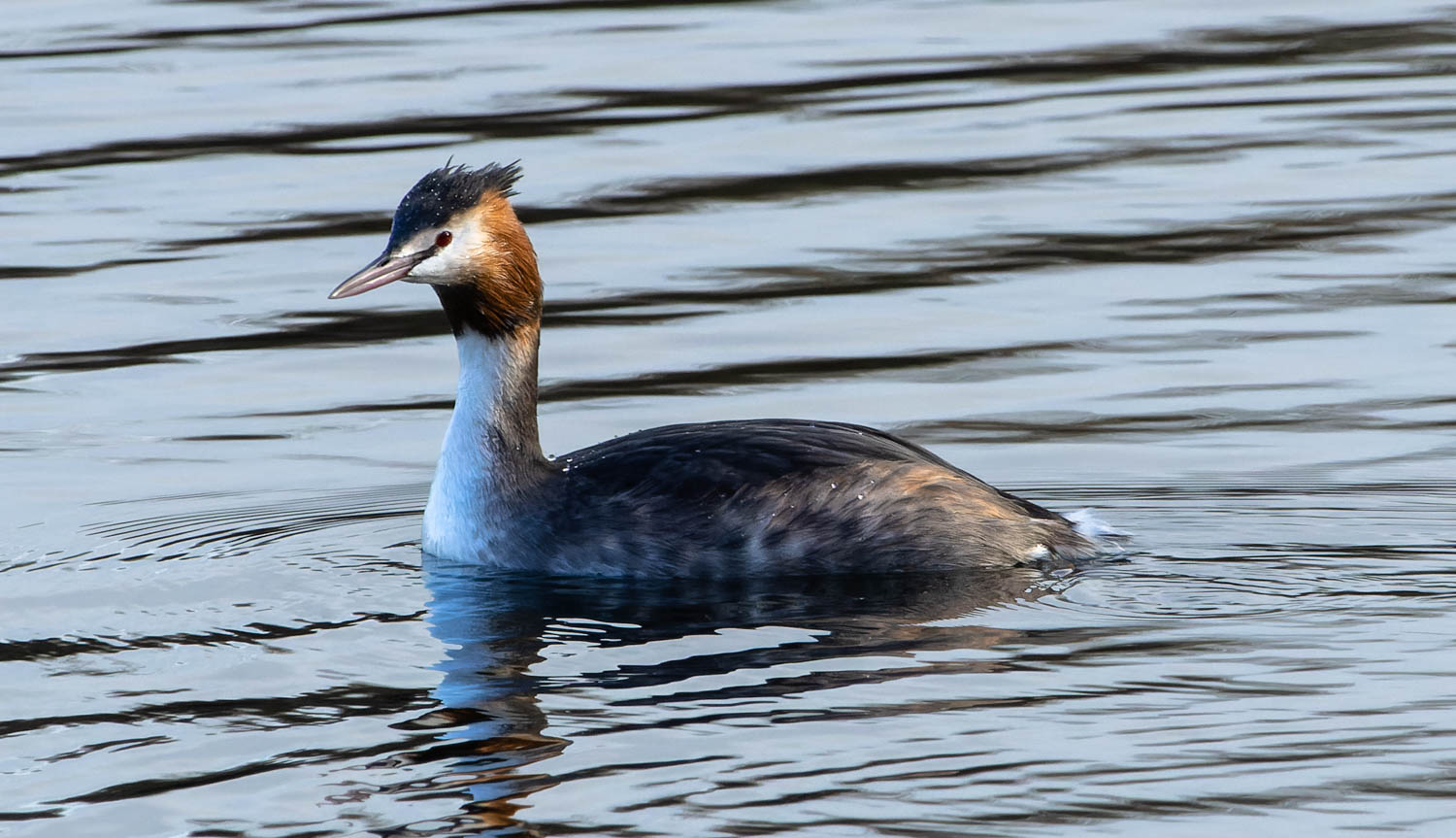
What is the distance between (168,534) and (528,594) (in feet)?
5.79

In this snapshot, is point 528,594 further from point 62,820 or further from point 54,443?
point 54,443

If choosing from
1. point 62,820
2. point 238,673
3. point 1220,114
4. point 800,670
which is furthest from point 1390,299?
point 62,820

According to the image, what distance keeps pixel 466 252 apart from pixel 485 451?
74 cm

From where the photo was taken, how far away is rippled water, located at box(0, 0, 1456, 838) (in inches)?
265

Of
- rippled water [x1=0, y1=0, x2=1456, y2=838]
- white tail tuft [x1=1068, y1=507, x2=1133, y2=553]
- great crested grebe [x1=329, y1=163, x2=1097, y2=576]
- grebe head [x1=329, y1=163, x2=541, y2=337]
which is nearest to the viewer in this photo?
rippled water [x1=0, y1=0, x2=1456, y2=838]

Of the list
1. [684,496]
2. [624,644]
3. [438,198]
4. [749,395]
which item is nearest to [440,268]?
[438,198]

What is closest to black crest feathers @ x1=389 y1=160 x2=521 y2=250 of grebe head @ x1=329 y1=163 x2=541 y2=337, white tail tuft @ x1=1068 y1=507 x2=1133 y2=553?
grebe head @ x1=329 y1=163 x2=541 y2=337

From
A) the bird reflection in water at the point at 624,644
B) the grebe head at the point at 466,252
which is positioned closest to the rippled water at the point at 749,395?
the bird reflection in water at the point at 624,644

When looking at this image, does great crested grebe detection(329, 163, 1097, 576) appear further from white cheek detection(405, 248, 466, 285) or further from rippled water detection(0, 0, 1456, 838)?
rippled water detection(0, 0, 1456, 838)

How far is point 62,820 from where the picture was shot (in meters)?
6.54

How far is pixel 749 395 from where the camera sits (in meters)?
11.6

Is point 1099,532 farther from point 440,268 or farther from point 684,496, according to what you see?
point 440,268

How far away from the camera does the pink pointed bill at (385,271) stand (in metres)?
9.12

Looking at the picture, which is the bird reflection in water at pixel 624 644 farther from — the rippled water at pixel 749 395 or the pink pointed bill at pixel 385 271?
the pink pointed bill at pixel 385 271
